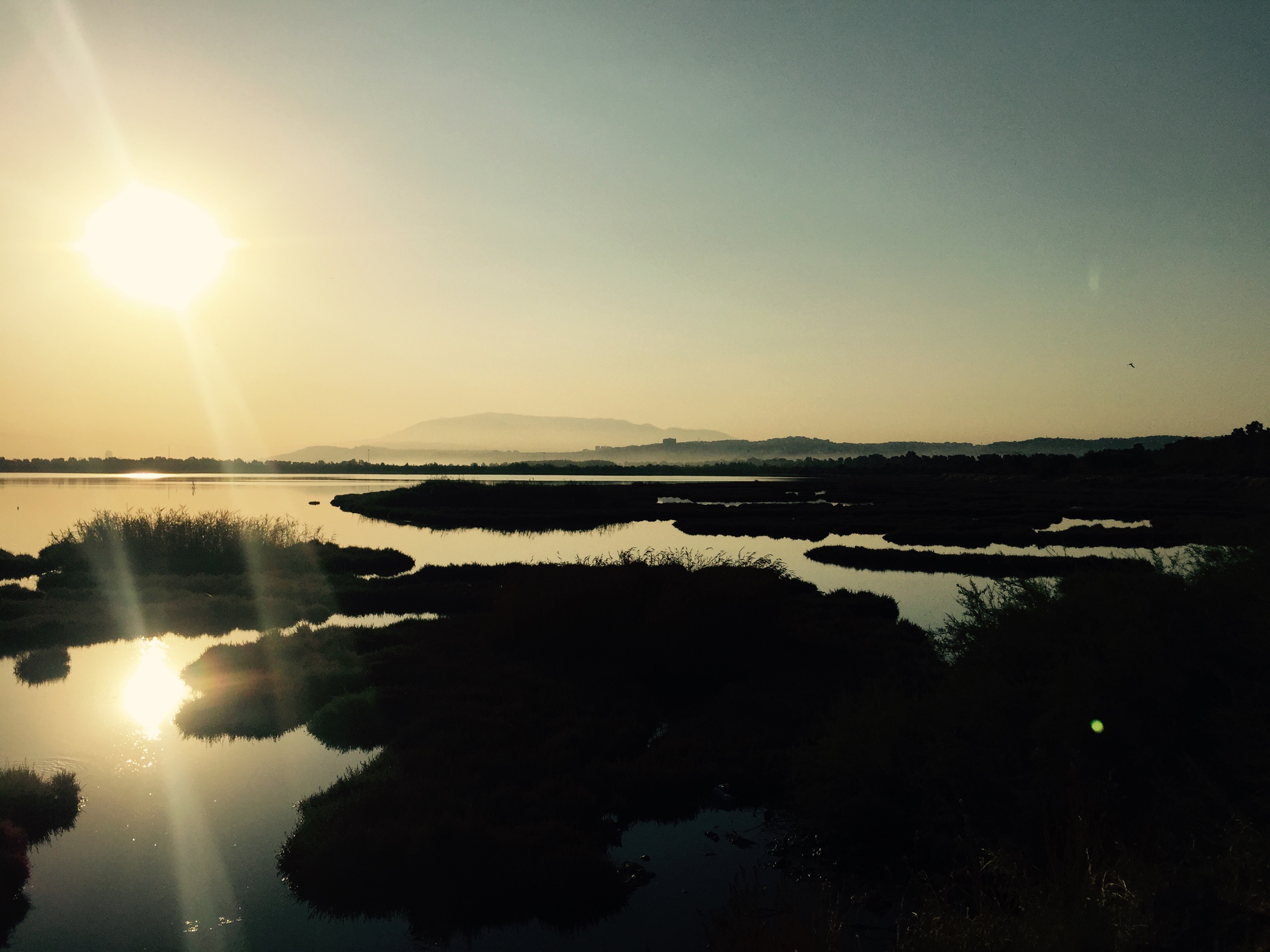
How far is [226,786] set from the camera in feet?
42.3

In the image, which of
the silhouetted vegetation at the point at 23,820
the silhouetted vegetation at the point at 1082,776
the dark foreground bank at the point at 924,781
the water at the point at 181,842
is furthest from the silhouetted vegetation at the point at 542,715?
the silhouetted vegetation at the point at 23,820

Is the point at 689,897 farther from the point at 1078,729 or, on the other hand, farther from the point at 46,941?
the point at 46,941

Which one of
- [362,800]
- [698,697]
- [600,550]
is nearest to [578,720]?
[698,697]

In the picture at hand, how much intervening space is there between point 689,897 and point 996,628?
5753mm

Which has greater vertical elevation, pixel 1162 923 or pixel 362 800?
pixel 1162 923

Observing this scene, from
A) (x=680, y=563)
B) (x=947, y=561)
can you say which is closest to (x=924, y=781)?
(x=680, y=563)

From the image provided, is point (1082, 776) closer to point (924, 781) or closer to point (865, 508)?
point (924, 781)

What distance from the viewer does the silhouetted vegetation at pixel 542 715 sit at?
9.51 meters

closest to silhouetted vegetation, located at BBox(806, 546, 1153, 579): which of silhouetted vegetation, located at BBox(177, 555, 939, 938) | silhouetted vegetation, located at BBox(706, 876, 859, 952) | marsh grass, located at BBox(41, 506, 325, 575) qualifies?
silhouetted vegetation, located at BBox(177, 555, 939, 938)

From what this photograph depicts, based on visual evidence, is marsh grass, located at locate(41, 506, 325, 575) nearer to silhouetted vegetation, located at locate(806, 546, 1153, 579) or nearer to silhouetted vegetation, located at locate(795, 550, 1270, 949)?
silhouetted vegetation, located at locate(806, 546, 1153, 579)

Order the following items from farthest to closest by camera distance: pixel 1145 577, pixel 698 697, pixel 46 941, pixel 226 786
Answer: pixel 698 697, pixel 226 786, pixel 1145 577, pixel 46 941

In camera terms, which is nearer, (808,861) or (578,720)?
(808,861)

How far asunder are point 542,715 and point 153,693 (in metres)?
10.0

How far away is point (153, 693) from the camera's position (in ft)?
60.0
